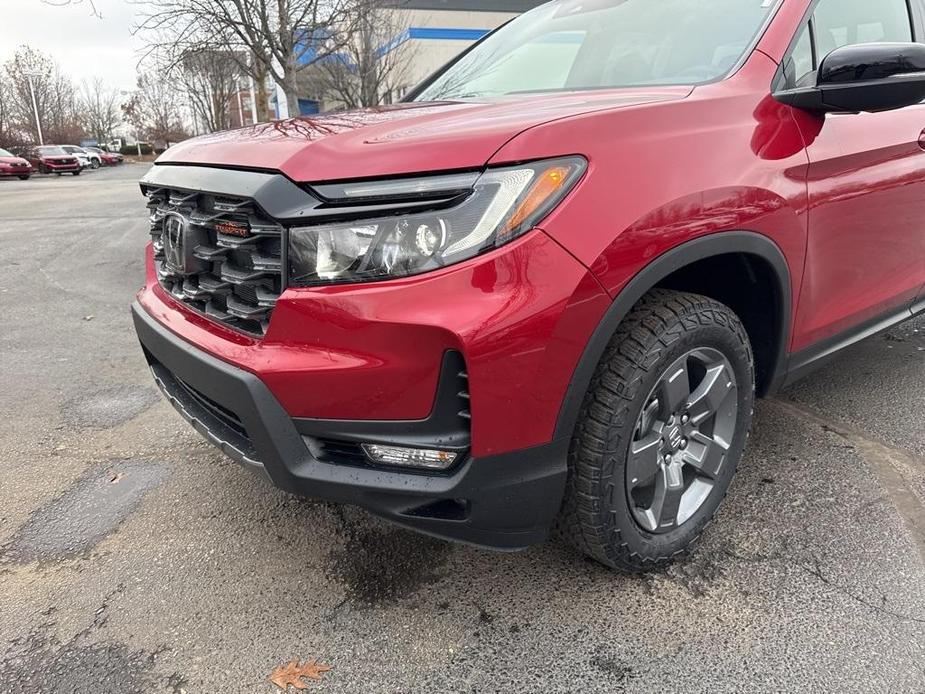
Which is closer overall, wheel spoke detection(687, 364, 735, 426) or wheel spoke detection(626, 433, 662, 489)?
wheel spoke detection(626, 433, 662, 489)

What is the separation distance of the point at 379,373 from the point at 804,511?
1.79 m

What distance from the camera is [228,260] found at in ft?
6.31

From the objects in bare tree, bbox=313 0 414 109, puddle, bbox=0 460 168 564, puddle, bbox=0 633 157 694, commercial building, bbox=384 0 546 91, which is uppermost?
commercial building, bbox=384 0 546 91

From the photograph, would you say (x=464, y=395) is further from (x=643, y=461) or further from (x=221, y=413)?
(x=221, y=413)

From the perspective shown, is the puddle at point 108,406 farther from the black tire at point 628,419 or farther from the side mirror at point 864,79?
the side mirror at point 864,79

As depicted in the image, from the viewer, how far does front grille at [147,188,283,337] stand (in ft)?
5.74

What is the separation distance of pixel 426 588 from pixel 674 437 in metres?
0.91

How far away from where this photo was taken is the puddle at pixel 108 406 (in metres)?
3.43

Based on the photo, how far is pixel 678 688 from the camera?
5.72 ft

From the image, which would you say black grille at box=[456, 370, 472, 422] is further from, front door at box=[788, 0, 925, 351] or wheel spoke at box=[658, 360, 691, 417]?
front door at box=[788, 0, 925, 351]

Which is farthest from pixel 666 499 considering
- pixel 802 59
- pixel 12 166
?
pixel 12 166

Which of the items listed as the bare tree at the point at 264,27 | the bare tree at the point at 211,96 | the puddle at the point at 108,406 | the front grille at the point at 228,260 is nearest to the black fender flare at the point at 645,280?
the front grille at the point at 228,260

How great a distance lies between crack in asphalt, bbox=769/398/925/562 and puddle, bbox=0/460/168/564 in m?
2.87

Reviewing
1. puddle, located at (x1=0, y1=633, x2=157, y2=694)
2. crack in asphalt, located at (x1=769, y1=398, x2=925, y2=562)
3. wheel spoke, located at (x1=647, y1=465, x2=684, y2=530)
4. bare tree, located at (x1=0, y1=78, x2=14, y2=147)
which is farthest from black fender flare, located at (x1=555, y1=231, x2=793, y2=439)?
bare tree, located at (x1=0, y1=78, x2=14, y2=147)
